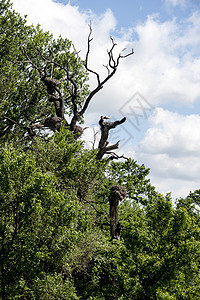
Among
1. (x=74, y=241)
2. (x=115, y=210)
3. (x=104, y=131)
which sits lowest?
(x=74, y=241)

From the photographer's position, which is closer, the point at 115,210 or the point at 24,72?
the point at 115,210

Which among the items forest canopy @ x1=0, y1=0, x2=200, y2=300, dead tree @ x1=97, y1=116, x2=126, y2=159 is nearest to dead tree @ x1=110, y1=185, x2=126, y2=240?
forest canopy @ x1=0, y1=0, x2=200, y2=300

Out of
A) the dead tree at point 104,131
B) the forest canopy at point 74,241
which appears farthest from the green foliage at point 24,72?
the forest canopy at point 74,241

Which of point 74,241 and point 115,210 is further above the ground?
point 115,210

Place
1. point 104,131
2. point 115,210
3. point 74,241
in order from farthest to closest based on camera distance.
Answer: point 104,131
point 115,210
point 74,241

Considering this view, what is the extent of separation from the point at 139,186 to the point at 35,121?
10.6 meters

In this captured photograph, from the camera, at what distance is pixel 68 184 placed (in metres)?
22.5

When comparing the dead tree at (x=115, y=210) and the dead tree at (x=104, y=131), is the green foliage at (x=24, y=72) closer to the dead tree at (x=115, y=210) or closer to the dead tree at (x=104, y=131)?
the dead tree at (x=104, y=131)

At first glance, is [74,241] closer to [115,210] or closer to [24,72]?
[115,210]

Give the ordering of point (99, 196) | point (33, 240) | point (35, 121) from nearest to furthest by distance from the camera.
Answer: point (33, 240)
point (99, 196)
point (35, 121)

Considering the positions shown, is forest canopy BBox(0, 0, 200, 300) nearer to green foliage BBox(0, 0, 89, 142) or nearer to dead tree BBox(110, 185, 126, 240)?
dead tree BBox(110, 185, 126, 240)

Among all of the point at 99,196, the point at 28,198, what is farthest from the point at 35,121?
the point at 28,198

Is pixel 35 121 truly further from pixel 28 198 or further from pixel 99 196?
pixel 28 198

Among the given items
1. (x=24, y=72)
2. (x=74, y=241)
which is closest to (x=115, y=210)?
(x=74, y=241)
